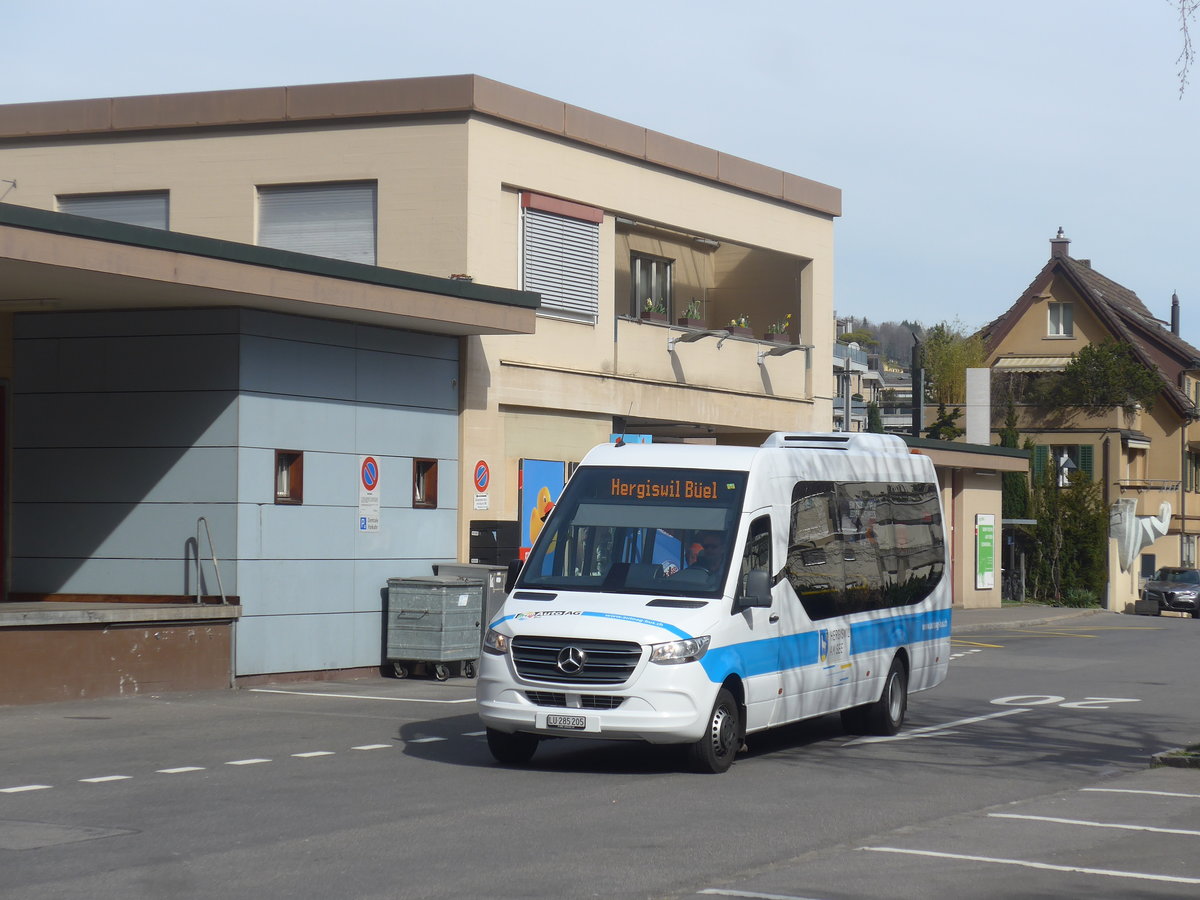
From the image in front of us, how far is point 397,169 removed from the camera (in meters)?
22.7

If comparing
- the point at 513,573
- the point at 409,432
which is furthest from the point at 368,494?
the point at 513,573

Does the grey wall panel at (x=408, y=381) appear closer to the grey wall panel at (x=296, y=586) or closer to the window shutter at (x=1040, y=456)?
the grey wall panel at (x=296, y=586)

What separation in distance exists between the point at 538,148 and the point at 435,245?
2.38 meters

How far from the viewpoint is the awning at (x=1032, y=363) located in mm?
63272

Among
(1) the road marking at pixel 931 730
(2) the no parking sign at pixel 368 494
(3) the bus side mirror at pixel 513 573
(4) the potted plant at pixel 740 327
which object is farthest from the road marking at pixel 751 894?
(4) the potted plant at pixel 740 327

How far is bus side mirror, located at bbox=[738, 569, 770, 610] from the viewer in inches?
492

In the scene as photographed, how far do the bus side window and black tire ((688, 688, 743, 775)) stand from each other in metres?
0.96

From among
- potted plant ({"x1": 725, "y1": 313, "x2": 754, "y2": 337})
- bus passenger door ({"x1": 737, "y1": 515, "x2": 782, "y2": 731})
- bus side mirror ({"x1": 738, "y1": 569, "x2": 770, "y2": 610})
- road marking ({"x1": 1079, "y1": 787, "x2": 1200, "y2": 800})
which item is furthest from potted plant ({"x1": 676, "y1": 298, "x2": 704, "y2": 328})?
road marking ({"x1": 1079, "y1": 787, "x2": 1200, "y2": 800})

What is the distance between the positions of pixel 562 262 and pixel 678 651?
13218 millimetres

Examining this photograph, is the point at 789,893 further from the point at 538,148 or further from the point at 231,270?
the point at 538,148

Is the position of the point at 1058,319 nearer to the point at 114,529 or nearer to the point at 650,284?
the point at 650,284

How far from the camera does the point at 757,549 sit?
42.8 feet

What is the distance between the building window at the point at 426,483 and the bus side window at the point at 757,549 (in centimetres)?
885

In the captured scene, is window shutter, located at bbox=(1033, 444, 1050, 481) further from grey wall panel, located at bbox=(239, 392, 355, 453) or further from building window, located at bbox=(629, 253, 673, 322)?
grey wall panel, located at bbox=(239, 392, 355, 453)
